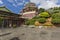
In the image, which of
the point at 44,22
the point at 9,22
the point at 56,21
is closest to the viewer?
the point at 56,21

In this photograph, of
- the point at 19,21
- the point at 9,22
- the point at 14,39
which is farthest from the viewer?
the point at 19,21

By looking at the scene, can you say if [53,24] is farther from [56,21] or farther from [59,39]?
[59,39]

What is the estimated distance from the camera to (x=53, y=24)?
22531mm

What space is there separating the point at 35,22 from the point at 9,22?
4155 millimetres

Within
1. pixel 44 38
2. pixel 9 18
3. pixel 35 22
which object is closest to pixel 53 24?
pixel 35 22

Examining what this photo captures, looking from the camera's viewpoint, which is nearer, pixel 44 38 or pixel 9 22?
pixel 44 38

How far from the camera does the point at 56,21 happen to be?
21797 millimetres

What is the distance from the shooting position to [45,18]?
80.6 ft

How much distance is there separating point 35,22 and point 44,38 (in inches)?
567

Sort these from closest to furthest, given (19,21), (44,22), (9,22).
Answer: (44,22) < (9,22) < (19,21)

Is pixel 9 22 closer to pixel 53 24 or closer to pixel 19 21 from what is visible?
pixel 19 21

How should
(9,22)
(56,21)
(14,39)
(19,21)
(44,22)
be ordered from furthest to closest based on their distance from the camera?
1. (19,21)
2. (9,22)
3. (44,22)
4. (56,21)
5. (14,39)

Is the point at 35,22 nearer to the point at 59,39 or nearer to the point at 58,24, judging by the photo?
the point at 58,24

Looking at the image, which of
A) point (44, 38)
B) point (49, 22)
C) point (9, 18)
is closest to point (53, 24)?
point (49, 22)
